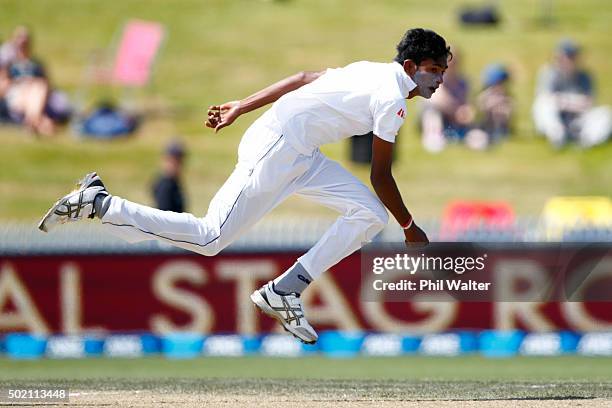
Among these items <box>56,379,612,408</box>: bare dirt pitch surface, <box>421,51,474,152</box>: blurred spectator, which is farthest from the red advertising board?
<box>421,51,474,152</box>: blurred spectator

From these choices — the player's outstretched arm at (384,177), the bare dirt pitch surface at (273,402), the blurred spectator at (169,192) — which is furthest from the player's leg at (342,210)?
the blurred spectator at (169,192)

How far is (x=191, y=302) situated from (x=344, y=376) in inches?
100

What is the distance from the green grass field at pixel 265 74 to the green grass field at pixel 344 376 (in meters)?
6.93

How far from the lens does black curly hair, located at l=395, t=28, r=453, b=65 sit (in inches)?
321

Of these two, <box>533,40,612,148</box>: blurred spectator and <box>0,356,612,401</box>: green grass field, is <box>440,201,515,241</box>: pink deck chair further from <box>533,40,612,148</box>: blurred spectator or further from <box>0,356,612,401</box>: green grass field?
<box>533,40,612,148</box>: blurred spectator

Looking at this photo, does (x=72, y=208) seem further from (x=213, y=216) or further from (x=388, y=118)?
(x=388, y=118)

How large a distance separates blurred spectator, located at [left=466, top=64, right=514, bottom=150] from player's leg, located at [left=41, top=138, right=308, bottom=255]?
1369 centimetres

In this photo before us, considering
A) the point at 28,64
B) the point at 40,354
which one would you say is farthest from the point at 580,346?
the point at 28,64

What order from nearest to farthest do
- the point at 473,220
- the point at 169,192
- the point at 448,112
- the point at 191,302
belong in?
1. the point at 191,302
2. the point at 169,192
3. the point at 473,220
4. the point at 448,112

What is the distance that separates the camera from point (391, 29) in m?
25.8

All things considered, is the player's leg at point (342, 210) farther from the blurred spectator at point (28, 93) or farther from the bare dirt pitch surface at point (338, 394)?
the blurred spectator at point (28, 93)

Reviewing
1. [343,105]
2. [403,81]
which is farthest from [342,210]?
[403,81]

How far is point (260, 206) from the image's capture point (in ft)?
27.1

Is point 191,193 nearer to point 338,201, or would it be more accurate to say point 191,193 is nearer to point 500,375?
point 500,375
